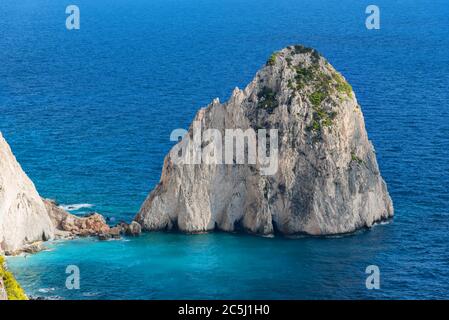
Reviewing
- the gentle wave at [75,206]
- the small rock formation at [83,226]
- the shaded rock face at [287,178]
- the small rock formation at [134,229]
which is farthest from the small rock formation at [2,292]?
the gentle wave at [75,206]

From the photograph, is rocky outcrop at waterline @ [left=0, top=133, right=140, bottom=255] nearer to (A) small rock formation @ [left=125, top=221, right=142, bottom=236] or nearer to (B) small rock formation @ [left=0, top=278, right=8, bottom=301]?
(A) small rock formation @ [left=125, top=221, right=142, bottom=236]

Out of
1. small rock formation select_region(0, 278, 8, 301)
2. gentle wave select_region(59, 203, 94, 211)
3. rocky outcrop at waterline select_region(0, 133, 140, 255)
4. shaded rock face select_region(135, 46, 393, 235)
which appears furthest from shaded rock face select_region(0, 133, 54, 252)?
small rock formation select_region(0, 278, 8, 301)

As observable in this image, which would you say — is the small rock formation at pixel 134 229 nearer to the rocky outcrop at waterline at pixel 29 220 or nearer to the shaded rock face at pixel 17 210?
the rocky outcrop at waterline at pixel 29 220

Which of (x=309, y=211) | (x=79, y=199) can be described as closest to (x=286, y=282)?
(x=309, y=211)

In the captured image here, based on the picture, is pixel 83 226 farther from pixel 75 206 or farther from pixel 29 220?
pixel 75 206

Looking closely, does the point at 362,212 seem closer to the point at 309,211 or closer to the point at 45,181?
the point at 309,211

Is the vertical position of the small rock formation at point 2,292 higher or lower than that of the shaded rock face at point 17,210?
lower

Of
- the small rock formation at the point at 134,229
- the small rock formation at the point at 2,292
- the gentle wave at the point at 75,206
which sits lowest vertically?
the small rock formation at the point at 2,292
